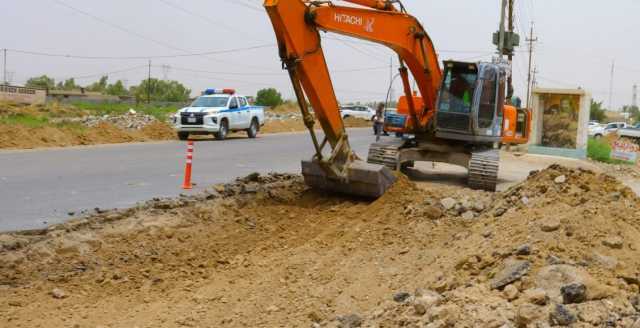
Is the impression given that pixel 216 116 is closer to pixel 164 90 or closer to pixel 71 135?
pixel 71 135

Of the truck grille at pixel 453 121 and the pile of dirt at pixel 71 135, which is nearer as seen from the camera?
the truck grille at pixel 453 121

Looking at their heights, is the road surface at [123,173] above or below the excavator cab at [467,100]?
below

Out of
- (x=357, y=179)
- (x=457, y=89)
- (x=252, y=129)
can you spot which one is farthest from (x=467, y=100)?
(x=252, y=129)

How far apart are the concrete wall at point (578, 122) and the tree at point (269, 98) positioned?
53.4 metres

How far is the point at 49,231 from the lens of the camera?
30.5ft

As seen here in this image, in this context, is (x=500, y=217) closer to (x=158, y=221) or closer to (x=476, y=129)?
(x=158, y=221)

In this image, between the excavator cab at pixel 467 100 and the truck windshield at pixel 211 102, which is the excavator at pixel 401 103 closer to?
the excavator cab at pixel 467 100

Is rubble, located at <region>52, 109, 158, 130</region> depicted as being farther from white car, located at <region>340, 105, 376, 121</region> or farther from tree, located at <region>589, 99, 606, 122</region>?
tree, located at <region>589, 99, 606, 122</region>

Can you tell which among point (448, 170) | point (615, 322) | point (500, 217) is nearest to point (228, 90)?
point (448, 170)

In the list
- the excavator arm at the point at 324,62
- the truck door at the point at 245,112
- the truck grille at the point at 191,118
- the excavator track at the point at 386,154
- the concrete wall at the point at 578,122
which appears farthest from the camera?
the truck door at the point at 245,112

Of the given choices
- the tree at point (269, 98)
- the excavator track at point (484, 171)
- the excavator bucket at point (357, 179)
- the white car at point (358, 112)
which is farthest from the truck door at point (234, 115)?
the tree at point (269, 98)

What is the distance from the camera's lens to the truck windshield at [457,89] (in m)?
15.7

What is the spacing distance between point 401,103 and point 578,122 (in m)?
14.7

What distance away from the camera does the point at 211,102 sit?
105 ft
